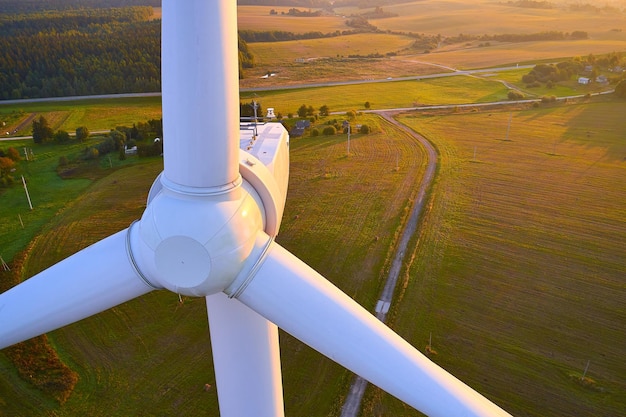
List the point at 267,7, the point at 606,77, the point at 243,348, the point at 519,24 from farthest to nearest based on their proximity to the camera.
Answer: the point at 267,7
the point at 519,24
the point at 606,77
the point at 243,348

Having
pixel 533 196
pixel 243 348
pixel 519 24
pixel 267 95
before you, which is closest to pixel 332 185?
pixel 533 196

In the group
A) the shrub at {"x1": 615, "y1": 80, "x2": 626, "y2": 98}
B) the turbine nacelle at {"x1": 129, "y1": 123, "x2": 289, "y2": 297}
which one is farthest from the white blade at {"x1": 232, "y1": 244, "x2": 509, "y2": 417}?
the shrub at {"x1": 615, "y1": 80, "x2": 626, "y2": 98}

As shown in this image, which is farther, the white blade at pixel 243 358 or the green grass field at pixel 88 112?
the green grass field at pixel 88 112

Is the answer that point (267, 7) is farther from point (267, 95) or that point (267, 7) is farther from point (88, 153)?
point (88, 153)

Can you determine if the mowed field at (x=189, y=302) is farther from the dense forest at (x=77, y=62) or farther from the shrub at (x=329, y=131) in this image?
the dense forest at (x=77, y=62)

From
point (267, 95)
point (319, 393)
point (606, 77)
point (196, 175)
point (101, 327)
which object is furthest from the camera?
point (606, 77)

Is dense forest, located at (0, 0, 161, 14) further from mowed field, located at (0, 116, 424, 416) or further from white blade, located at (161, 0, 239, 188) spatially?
white blade, located at (161, 0, 239, 188)

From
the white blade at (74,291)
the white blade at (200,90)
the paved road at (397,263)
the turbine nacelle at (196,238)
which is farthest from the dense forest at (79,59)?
the white blade at (200,90)

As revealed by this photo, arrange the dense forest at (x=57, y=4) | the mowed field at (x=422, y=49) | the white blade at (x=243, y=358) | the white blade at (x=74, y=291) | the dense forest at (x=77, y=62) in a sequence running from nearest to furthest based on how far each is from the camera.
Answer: the white blade at (x=74, y=291) < the white blade at (x=243, y=358) < the dense forest at (x=77, y=62) < the mowed field at (x=422, y=49) < the dense forest at (x=57, y=4)
